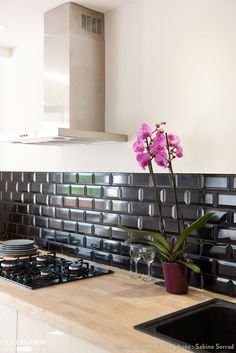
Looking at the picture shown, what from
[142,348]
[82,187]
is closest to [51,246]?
[82,187]

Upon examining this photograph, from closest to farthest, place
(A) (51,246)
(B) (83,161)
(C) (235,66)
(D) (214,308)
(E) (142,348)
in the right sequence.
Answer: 1. (E) (142,348)
2. (D) (214,308)
3. (C) (235,66)
4. (B) (83,161)
5. (A) (51,246)

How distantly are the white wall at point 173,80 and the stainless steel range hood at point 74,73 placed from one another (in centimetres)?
7

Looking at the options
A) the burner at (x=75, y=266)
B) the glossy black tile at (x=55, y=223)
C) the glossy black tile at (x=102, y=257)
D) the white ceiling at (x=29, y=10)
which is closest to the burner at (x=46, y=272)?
the burner at (x=75, y=266)

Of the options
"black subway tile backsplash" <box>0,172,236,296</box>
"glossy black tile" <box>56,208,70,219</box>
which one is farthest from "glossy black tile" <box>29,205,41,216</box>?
"glossy black tile" <box>56,208,70,219</box>

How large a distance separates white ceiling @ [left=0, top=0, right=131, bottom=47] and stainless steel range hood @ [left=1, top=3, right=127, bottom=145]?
50mm

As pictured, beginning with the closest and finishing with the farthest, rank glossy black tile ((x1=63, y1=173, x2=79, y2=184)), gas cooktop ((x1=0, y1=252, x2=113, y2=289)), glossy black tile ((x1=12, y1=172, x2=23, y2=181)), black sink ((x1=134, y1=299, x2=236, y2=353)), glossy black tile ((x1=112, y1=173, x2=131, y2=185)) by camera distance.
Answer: black sink ((x1=134, y1=299, x2=236, y2=353)) < gas cooktop ((x1=0, y1=252, x2=113, y2=289)) < glossy black tile ((x1=112, y1=173, x2=131, y2=185)) < glossy black tile ((x1=63, y1=173, x2=79, y2=184)) < glossy black tile ((x1=12, y1=172, x2=23, y2=181))

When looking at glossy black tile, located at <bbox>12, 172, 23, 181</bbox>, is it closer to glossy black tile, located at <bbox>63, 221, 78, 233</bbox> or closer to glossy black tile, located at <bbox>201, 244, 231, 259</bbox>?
glossy black tile, located at <bbox>63, 221, 78, 233</bbox>

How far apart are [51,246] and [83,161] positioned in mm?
701

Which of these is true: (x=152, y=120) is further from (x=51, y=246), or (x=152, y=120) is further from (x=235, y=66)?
(x=51, y=246)

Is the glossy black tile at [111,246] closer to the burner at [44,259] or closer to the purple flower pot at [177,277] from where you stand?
the burner at [44,259]

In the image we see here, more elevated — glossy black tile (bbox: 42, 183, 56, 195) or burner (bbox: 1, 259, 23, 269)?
glossy black tile (bbox: 42, 183, 56, 195)

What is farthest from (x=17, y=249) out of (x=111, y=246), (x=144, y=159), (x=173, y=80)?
(x=173, y=80)

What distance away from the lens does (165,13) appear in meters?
2.09

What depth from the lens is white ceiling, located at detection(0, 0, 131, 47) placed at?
222 cm
